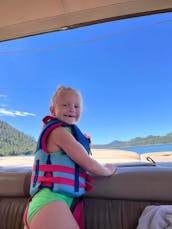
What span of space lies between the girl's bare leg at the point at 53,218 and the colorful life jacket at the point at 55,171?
0.07m

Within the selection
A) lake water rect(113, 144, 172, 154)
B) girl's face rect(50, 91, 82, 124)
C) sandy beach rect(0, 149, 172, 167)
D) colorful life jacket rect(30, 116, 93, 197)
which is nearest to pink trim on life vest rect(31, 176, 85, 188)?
colorful life jacket rect(30, 116, 93, 197)

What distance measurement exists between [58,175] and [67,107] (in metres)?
0.36

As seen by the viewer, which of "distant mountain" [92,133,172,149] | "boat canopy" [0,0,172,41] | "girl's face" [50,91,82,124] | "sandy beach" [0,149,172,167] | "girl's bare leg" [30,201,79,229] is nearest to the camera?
"girl's bare leg" [30,201,79,229]

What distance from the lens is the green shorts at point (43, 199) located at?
1.04 meters

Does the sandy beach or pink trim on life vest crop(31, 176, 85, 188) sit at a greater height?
the sandy beach

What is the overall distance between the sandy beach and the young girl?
709 mm

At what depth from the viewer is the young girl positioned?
3.30 ft

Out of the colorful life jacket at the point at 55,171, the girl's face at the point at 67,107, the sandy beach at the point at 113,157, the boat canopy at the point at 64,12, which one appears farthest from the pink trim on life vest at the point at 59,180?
the boat canopy at the point at 64,12

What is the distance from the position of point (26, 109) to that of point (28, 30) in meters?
0.70

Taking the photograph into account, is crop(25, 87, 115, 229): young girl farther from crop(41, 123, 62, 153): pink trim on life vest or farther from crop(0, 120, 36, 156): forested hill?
crop(0, 120, 36, 156): forested hill

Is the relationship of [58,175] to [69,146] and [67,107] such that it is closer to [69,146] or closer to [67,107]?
[69,146]

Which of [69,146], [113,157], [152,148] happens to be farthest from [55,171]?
[152,148]

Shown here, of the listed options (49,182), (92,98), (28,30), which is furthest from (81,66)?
(49,182)

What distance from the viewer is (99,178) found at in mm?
1437
